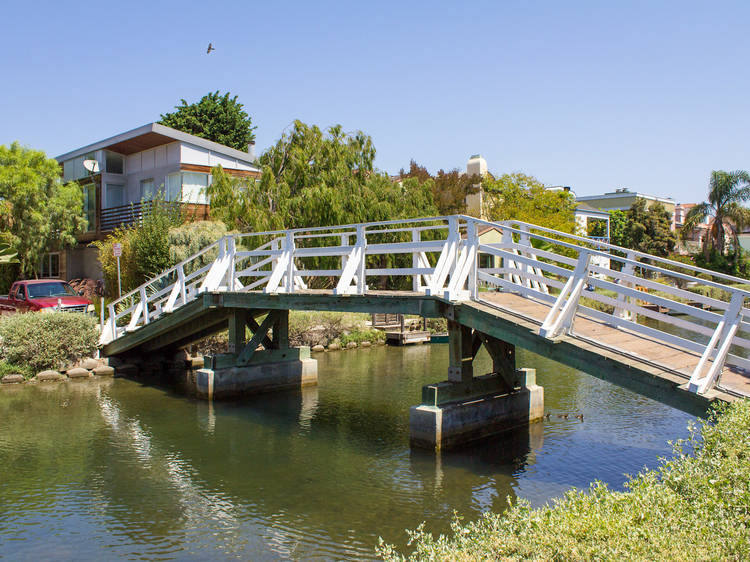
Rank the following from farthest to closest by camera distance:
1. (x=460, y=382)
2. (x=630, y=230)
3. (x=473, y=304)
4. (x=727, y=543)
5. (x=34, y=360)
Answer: (x=630, y=230) → (x=34, y=360) → (x=460, y=382) → (x=473, y=304) → (x=727, y=543)

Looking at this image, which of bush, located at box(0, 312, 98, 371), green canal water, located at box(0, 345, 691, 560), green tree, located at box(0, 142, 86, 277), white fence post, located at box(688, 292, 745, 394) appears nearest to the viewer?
white fence post, located at box(688, 292, 745, 394)

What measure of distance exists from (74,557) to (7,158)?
28869 mm

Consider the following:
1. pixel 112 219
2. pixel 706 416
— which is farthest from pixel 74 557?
pixel 112 219

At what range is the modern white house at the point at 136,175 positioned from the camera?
3122 cm

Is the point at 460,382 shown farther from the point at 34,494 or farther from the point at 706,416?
the point at 34,494

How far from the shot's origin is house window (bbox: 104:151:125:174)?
34.8m

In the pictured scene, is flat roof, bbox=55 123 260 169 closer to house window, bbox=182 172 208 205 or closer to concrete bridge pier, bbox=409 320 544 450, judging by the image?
house window, bbox=182 172 208 205

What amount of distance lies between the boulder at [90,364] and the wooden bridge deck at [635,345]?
13072mm

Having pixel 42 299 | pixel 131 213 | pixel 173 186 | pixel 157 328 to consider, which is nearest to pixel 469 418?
pixel 157 328

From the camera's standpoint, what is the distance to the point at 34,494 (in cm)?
961

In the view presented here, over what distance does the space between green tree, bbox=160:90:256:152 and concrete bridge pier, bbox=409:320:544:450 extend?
46.2 metres

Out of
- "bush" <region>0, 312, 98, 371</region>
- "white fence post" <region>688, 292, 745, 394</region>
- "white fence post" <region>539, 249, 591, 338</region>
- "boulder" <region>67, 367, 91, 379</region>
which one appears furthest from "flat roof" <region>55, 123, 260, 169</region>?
"white fence post" <region>688, 292, 745, 394</region>

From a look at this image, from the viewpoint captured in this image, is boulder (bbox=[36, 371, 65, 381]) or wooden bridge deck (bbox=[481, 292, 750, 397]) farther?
boulder (bbox=[36, 371, 65, 381])

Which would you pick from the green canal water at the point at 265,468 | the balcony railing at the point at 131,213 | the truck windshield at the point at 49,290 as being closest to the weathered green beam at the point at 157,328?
the green canal water at the point at 265,468
